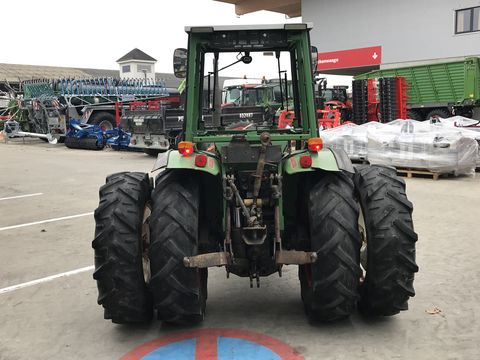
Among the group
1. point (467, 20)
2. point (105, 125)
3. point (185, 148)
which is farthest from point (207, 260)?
point (467, 20)

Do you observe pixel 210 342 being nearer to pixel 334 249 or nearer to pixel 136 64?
pixel 334 249

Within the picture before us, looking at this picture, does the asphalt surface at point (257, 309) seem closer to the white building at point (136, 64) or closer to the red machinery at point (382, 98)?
the red machinery at point (382, 98)

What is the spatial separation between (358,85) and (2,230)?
15.5 meters

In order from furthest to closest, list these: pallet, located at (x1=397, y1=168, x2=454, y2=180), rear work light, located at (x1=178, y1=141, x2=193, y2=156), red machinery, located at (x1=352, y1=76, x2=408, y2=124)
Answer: red machinery, located at (x1=352, y1=76, x2=408, y2=124), pallet, located at (x1=397, y1=168, x2=454, y2=180), rear work light, located at (x1=178, y1=141, x2=193, y2=156)

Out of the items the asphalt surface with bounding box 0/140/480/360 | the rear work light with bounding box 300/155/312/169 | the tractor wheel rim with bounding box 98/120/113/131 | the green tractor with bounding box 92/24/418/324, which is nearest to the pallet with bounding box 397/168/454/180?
the asphalt surface with bounding box 0/140/480/360

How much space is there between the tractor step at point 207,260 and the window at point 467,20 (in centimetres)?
2477

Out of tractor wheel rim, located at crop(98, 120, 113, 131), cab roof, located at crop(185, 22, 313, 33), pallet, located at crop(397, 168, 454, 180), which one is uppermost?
tractor wheel rim, located at crop(98, 120, 113, 131)

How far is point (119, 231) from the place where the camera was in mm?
3480

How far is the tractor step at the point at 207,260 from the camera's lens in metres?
3.34

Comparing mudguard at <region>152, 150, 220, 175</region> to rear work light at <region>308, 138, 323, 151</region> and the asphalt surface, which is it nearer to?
rear work light at <region>308, 138, 323, 151</region>

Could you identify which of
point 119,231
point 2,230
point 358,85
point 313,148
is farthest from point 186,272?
point 358,85

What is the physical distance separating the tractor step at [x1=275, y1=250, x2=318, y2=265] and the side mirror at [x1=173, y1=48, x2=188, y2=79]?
1646 millimetres

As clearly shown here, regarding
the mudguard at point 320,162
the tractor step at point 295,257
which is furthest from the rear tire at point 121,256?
the mudguard at point 320,162

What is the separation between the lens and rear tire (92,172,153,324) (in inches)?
136
